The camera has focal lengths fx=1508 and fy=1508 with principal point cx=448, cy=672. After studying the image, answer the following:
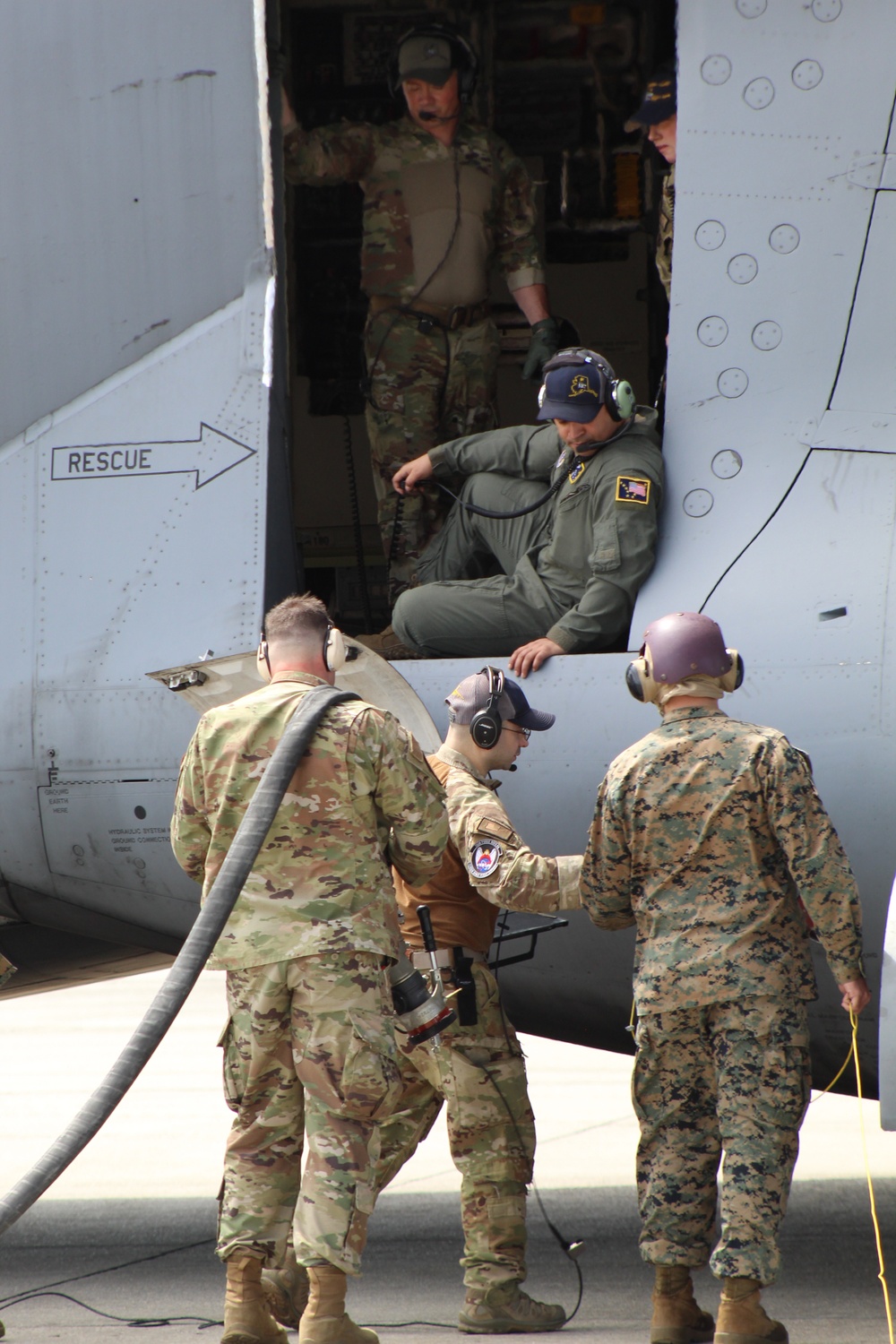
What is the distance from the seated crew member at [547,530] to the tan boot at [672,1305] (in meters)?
1.67

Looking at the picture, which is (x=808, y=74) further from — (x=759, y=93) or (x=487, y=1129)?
(x=487, y=1129)

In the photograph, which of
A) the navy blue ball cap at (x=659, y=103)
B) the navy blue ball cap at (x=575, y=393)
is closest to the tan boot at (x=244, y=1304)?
the navy blue ball cap at (x=575, y=393)

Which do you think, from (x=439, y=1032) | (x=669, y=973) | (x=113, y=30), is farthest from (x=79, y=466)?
(x=669, y=973)

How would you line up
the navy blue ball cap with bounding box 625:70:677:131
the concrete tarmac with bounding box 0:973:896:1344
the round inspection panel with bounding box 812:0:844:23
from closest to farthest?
1. the round inspection panel with bounding box 812:0:844:23
2. the concrete tarmac with bounding box 0:973:896:1344
3. the navy blue ball cap with bounding box 625:70:677:131

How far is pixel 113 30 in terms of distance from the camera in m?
4.62

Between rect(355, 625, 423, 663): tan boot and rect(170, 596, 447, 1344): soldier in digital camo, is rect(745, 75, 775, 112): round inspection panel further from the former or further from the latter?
rect(170, 596, 447, 1344): soldier in digital camo

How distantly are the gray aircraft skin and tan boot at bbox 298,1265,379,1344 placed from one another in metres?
1.28

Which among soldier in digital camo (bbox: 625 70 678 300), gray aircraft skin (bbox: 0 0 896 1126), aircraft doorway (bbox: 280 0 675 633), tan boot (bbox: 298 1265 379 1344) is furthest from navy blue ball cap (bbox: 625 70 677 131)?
tan boot (bbox: 298 1265 379 1344)

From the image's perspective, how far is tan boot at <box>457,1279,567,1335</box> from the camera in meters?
4.18

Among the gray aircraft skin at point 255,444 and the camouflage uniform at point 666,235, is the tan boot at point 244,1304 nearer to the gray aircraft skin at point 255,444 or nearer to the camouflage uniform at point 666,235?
the gray aircraft skin at point 255,444

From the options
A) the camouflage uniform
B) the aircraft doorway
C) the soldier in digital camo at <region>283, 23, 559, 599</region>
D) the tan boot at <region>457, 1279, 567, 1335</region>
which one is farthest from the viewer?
the aircraft doorway

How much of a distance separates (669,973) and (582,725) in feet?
2.85

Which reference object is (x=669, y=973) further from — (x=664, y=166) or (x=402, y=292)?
(x=664, y=166)

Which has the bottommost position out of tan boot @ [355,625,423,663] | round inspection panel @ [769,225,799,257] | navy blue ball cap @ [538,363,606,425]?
tan boot @ [355,625,423,663]
